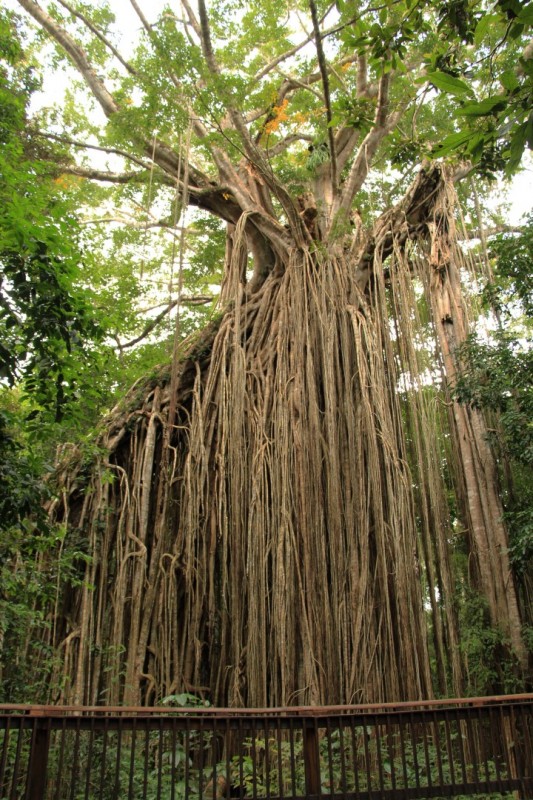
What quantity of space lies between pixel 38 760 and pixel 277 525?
2803 mm

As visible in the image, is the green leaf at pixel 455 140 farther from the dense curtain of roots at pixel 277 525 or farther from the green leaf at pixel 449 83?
the dense curtain of roots at pixel 277 525

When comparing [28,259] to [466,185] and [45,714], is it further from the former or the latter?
[466,185]

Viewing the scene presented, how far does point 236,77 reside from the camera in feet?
16.7

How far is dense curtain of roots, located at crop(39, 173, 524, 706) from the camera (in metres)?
4.42

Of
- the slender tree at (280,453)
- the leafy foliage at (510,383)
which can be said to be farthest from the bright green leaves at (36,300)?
the leafy foliage at (510,383)

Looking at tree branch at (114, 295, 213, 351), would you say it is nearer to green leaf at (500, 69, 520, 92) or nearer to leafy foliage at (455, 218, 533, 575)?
leafy foliage at (455, 218, 533, 575)

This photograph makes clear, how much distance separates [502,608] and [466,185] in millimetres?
6125

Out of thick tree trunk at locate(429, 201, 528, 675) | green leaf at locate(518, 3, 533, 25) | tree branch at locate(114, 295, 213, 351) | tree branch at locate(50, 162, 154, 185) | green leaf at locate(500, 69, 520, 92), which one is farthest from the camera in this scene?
tree branch at locate(114, 295, 213, 351)

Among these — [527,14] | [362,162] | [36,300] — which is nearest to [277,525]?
[36,300]

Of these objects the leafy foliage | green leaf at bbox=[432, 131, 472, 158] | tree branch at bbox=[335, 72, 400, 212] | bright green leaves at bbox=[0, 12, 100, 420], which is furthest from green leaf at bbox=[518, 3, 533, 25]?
tree branch at bbox=[335, 72, 400, 212]

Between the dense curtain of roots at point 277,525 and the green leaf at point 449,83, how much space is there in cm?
365

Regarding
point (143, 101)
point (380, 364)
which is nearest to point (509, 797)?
point (380, 364)

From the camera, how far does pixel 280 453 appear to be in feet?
16.5

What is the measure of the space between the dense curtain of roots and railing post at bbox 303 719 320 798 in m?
1.83
